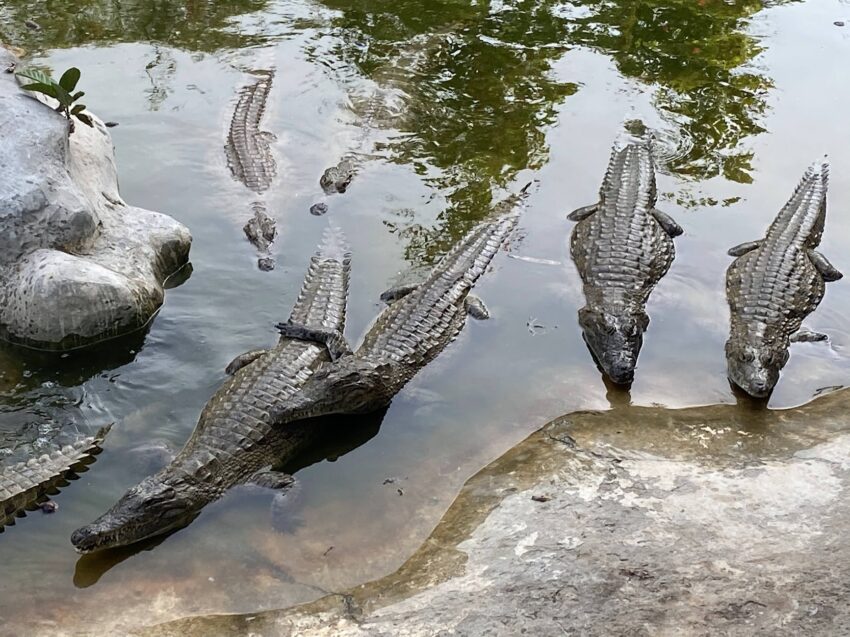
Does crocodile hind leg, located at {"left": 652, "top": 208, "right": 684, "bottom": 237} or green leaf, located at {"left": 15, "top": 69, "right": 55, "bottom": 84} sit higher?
green leaf, located at {"left": 15, "top": 69, "right": 55, "bottom": 84}

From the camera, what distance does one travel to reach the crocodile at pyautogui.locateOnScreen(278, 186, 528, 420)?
18.2 ft

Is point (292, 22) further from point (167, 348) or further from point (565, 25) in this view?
point (167, 348)

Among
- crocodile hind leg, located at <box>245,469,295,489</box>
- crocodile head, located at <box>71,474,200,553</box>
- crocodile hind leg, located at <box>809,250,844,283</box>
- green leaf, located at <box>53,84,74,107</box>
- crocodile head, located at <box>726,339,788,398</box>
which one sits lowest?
crocodile hind leg, located at <box>245,469,295,489</box>

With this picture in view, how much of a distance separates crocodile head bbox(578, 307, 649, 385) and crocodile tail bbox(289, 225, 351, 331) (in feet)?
6.36

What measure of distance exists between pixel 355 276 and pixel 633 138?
3990 mm

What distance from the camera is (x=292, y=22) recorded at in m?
11.8

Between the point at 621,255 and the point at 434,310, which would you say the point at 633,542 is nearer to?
the point at 434,310

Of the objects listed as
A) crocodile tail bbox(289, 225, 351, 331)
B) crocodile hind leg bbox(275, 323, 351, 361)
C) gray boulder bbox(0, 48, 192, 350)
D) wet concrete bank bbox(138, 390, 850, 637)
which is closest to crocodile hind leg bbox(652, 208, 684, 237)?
wet concrete bank bbox(138, 390, 850, 637)

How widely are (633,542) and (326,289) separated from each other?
328 centimetres

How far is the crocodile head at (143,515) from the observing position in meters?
4.54

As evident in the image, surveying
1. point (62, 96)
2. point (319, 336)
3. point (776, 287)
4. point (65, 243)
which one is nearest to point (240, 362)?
point (319, 336)

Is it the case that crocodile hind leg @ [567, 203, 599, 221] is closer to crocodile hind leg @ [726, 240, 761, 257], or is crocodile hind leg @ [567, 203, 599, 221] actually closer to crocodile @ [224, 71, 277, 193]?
crocodile hind leg @ [726, 240, 761, 257]

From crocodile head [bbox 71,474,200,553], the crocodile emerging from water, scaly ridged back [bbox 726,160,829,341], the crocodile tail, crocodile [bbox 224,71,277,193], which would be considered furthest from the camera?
crocodile [bbox 224,71,277,193]

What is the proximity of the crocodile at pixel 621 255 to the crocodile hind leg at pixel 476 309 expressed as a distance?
0.77m
